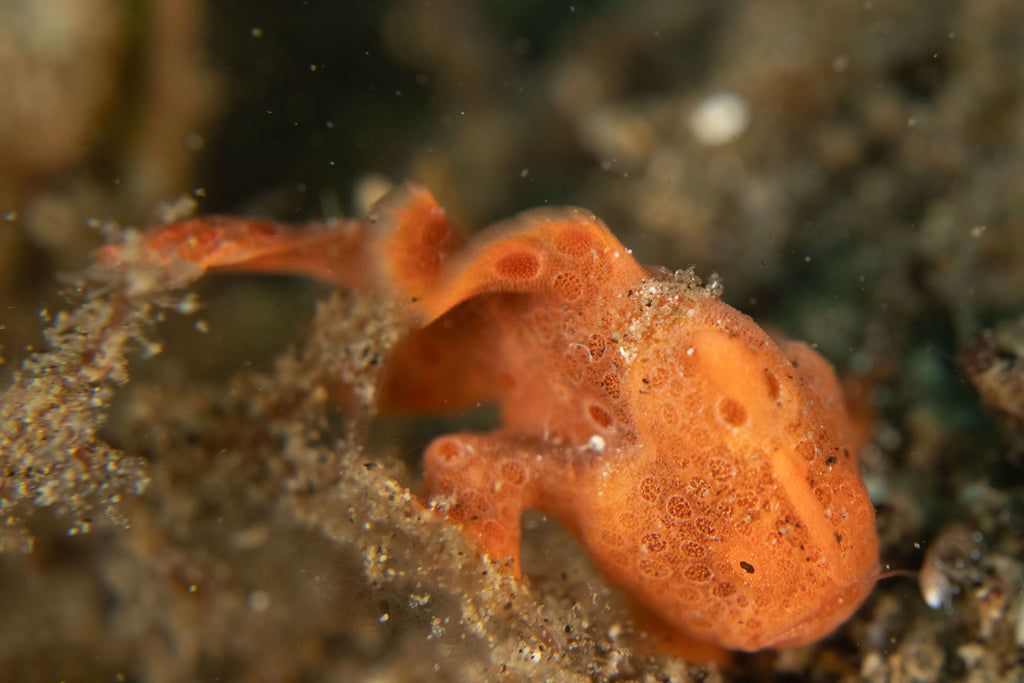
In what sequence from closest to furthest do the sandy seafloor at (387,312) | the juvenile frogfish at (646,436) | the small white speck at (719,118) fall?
1. the juvenile frogfish at (646,436)
2. the sandy seafloor at (387,312)
3. the small white speck at (719,118)

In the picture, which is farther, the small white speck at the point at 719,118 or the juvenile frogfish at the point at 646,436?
the small white speck at the point at 719,118

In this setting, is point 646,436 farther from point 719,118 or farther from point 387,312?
point 719,118

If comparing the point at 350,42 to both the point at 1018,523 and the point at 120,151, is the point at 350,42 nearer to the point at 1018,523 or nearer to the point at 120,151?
the point at 120,151

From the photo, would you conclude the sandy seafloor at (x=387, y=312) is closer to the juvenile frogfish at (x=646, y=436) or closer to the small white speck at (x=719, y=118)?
the small white speck at (x=719, y=118)

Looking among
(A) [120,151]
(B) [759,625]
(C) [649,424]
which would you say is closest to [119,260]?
(A) [120,151]

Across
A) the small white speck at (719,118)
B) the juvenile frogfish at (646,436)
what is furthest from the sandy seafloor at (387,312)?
the juvenile frogfish at (646,436)

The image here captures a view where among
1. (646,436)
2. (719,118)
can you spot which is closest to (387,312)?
(646,436)

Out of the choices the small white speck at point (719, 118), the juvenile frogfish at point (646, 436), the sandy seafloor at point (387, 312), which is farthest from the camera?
the small white speck at point (719, 118)
